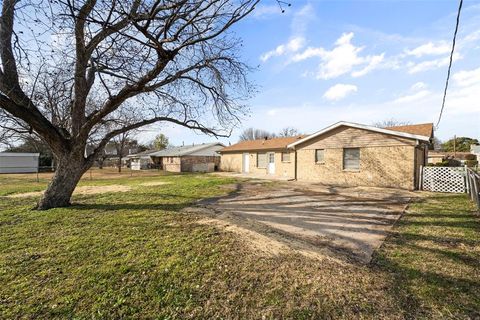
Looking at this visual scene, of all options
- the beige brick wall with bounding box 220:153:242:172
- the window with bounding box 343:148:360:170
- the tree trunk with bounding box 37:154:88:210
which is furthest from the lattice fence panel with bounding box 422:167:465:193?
the beige brick wall with bounding box 220:153:242:172

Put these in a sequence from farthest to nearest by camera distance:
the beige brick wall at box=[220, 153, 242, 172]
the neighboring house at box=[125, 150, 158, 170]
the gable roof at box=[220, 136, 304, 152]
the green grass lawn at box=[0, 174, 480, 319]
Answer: the neighboring house at box=[125, 150, 158, 170], the beige brick wall at box=[220, 153, 242, 172], the gable roof at box=[220, 136, 304, 152], the green grass lawn at box=[0, 174, 480, 319]

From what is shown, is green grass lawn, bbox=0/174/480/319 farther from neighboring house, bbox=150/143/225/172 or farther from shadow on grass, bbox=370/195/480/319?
neighboring house, bbox=150/143/225/172

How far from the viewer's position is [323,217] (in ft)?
23.2

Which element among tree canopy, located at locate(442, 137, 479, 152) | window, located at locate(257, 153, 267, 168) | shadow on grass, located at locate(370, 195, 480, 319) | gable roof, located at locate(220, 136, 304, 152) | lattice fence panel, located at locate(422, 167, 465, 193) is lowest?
shadow on grass, located at locate(370, 195, 480, 319)

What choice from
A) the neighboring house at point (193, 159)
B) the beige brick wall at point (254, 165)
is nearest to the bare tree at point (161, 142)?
the neighboring house at point (193, 159)

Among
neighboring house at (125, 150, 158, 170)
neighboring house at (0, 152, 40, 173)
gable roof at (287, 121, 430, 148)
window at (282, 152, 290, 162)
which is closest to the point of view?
gable roof at (287, 121, 430, 148)

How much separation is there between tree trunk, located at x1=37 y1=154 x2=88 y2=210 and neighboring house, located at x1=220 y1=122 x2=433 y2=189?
13085 mm

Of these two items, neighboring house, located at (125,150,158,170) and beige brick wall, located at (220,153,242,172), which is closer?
beige brick wall, located at (220,153,242,172)

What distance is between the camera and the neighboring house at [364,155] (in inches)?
512

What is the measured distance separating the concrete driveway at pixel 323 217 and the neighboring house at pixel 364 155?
2.89 meters

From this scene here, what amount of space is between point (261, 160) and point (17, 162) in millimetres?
35342

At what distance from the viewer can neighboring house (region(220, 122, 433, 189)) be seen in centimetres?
1301

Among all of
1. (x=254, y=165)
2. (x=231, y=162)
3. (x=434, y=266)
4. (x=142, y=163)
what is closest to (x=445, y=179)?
(x=434, y=266)

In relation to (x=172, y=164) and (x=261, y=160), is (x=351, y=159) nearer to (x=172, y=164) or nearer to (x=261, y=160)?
(x=261, y=160)
